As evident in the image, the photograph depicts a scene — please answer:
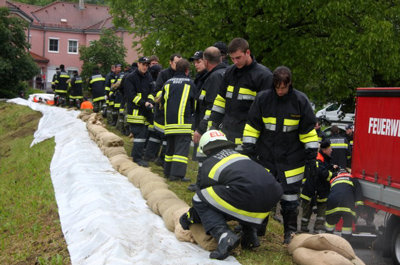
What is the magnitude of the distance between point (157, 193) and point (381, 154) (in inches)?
121

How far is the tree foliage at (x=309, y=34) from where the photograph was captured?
54.6ft

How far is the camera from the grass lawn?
587 cm

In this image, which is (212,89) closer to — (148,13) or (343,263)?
(343,263)

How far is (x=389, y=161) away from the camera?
7434 mm

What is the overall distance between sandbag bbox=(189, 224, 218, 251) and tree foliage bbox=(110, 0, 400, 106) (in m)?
11.7

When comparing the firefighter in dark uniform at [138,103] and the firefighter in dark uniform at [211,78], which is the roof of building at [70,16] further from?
the firefighter in dark uniform at [211,78]

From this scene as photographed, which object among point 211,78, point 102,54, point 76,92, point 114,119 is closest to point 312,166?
point 211,78

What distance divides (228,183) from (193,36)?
13.4 meters

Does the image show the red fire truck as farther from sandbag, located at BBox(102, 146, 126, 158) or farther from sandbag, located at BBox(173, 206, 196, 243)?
sandbag, located at BBox(102, 146, 126, 158)

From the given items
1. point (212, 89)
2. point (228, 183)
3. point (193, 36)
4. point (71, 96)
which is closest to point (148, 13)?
point (193, 36)

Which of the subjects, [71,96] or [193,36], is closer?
[193,36]

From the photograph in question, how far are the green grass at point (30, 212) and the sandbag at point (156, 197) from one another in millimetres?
1175

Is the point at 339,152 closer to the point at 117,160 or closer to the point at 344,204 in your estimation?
the point at 344,204

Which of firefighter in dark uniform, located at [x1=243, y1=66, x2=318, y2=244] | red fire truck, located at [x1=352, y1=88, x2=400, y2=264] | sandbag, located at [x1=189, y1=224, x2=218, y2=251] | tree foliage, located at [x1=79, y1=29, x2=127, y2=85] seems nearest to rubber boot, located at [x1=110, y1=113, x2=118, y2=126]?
red fire truck, located at [x1=352, y1=88, x2=400, y2=264]
